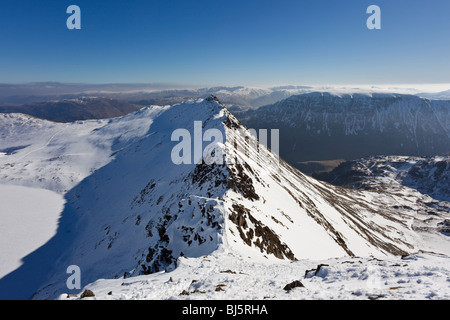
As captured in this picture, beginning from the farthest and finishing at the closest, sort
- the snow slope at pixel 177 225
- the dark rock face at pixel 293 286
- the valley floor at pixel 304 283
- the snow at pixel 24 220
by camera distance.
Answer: the snow at pixel 24 220, the snow slope at pixel 177 225, the dark rock face at pixel 293 286, the valley floor at pixel 304 283

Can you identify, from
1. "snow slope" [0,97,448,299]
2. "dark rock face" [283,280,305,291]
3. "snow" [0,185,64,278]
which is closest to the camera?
"dark rock face" [283,280,305,291]

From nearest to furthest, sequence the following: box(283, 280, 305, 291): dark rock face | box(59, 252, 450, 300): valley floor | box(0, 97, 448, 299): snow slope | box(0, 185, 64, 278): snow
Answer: box(59, 252, 450, 300): valley floor, box(283, 280, 305, 291): dark rock face, box(0, 97, 448, 299): snow slope, box(0, 185, 64, 278): snow

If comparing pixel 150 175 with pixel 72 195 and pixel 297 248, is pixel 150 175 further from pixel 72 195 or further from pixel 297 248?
pixel 297 248

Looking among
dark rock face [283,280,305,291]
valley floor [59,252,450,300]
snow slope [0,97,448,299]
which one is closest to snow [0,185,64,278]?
snow slope [0,97,448,299]

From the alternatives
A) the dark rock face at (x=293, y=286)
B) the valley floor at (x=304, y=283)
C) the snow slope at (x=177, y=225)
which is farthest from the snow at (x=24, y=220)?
the dark rock face at (x=293, y=286)

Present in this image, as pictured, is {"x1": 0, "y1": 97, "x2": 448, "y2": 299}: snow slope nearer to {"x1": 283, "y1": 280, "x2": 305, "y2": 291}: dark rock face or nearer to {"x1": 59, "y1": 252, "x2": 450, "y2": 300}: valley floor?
{"x1": 59, "y1": 252, "x2": 450, "y2": 300}: valley floor

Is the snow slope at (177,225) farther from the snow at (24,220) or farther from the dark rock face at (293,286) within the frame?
the dark rock face at (293,286)

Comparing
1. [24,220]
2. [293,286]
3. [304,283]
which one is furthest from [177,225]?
[24,220]
